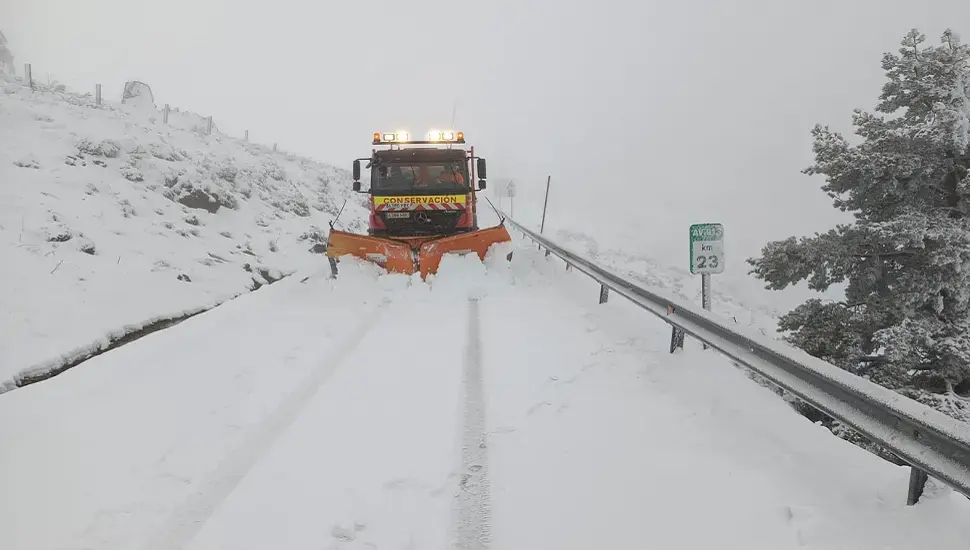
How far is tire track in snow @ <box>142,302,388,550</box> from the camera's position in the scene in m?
2.64

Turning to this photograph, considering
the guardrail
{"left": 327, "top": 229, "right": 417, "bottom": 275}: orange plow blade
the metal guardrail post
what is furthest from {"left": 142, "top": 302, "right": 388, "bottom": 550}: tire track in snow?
{"left": 327, "top": 229, "right": 417, "bottom": 275}: orange plow blade

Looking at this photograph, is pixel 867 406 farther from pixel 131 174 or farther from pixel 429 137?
pixel 131 174

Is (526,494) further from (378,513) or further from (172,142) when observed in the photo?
(172,142)

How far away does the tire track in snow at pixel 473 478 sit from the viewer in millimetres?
2547

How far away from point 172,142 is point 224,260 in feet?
26.6

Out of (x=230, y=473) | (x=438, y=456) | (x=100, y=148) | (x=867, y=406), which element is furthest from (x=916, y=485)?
(x=100, y=148)

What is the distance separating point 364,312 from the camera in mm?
7418

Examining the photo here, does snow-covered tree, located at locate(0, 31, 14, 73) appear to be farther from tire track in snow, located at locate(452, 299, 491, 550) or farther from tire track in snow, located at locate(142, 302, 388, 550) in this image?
tire track in snow, located at locate(452, 299, 491, 550)

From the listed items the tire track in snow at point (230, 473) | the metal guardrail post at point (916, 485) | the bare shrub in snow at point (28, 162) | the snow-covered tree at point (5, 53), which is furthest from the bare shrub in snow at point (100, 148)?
the snow-covered tree at point (5, 53)

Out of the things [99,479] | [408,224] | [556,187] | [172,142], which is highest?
[556,187]

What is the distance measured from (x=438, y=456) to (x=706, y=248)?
434 cm

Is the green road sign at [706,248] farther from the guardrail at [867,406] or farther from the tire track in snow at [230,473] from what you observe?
the tire track in snow at [230,473]

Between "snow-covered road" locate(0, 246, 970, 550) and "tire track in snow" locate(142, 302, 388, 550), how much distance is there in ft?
0.05

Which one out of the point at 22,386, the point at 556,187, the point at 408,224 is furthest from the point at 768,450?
the point at 556,187
